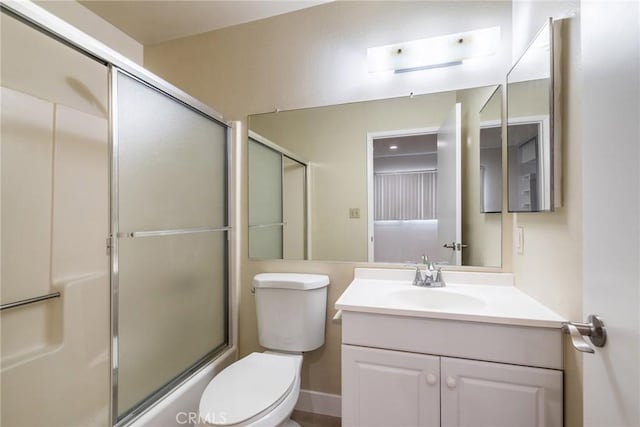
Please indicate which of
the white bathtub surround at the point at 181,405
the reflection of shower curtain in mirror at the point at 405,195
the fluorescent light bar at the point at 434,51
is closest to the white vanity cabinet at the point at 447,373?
the reflection of shower curtain in mirror at the point at 405,195

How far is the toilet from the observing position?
110 centimetres

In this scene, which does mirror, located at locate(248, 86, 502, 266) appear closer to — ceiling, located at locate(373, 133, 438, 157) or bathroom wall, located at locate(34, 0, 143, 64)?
ceiling, located at locate(373, 133, 438, 157)

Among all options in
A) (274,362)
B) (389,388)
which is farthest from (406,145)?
(274,362)

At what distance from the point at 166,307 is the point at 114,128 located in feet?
2.87

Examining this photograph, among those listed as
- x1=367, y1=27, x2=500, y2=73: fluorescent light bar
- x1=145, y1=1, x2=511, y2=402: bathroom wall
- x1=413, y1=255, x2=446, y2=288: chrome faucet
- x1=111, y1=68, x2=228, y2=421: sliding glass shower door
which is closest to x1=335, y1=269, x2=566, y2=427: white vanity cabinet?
x1=413, y1=255, x2=446, y2=288: chrome faucet

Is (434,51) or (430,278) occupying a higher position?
(434,51)

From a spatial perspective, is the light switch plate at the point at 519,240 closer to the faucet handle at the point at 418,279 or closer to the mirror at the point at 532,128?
the mirror at the point at 532,128

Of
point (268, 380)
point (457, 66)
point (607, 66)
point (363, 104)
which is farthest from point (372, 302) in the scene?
point (457, 66)

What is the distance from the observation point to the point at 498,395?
1.00 meters

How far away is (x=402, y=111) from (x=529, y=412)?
144 cm

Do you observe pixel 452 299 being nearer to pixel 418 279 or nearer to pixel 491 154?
pixel 418 279

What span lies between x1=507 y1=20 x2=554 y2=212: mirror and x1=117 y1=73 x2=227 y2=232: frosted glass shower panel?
63.6 inches

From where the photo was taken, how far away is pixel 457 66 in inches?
60.2

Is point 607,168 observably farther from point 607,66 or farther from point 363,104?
point 363,104
